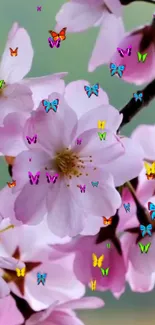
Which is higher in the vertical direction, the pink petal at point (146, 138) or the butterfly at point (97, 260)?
the pink petal at point (146, 138)

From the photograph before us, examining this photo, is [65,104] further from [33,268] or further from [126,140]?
[33,268]

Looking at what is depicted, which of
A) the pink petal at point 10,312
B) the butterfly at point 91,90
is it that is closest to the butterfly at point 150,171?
the butterfly at point 91,90

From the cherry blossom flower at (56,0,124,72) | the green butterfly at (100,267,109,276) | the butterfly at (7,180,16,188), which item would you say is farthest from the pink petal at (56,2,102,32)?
the green butterfly at (100,267,109,276)

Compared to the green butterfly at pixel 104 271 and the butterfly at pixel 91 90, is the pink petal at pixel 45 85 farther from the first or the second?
the green butterfly at pixel 104 271

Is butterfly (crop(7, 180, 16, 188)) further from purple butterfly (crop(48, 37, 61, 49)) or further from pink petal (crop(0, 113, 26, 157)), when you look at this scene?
purple butterfly (crop(48, 37, 61, 49))

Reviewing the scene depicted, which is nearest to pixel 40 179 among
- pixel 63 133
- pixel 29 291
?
pixel 63 133

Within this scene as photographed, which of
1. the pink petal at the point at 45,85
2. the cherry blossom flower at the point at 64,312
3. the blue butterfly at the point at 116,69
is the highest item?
the blue butterfly at the point at 116,69

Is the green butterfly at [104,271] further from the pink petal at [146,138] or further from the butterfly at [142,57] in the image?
the butterfly at [142,57]
